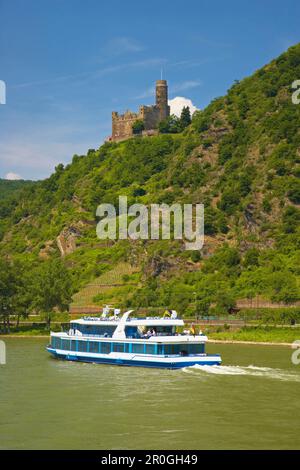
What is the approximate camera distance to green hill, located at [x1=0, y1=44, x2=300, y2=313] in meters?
117

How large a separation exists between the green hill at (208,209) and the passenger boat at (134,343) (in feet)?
125

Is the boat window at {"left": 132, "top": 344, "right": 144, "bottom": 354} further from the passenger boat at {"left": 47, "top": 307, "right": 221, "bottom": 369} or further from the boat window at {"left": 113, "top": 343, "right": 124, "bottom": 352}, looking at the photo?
the boat window at {"left": 113, "top": 343, "right": 124, "bottom": 352}

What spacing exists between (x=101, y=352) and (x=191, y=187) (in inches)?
3744

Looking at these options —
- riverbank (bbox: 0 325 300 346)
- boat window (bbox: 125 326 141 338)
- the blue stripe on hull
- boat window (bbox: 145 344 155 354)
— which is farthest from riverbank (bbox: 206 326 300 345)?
boat window (bbox: 145 344 155 354)

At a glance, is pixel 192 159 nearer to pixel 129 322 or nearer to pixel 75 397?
pixel 129 322

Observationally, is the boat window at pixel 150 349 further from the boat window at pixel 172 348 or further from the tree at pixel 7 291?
the tree at pixel 7 291

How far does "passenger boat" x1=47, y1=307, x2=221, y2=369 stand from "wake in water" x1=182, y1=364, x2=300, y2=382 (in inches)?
51.8

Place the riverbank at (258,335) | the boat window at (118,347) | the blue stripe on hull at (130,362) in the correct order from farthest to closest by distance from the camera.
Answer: the riverbank at (258,335) → the boat window at (118,347) → the blue stripe on hull at (130,362)

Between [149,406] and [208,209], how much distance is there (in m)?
104

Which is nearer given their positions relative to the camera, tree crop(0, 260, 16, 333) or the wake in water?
the wake in water

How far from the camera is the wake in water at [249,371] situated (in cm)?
5232

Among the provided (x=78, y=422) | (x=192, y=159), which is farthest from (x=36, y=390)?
(x=192, y=159)

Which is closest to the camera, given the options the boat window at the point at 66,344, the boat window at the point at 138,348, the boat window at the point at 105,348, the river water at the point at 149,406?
the river water at the point at 149,406

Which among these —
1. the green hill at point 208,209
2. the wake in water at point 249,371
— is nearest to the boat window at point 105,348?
the wake in water at point 249,371
